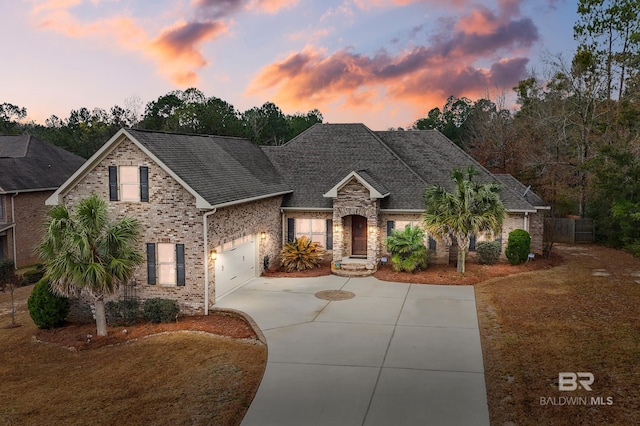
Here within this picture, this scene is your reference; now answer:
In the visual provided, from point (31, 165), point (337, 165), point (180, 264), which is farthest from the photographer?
point (31, 165)

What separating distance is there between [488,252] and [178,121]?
44.1 m

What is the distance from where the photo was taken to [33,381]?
11914mm

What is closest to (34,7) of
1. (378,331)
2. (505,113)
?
(378,331)

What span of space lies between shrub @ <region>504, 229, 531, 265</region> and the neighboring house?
82.5ft

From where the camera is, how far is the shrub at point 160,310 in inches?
625

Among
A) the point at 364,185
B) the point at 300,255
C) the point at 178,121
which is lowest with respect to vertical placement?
the point at 300,255

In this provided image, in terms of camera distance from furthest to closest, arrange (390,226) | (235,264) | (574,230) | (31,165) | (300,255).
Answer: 1. (31,165)
2. (574,230)
3. (390,226)
4. (300,255)
5. (235,264)

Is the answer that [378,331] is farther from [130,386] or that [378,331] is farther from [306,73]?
[306,73]

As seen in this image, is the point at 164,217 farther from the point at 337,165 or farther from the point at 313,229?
the point at 337,165

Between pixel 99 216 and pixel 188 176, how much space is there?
3148mm

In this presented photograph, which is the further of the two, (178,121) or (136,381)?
(178,121)

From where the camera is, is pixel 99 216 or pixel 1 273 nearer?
pixel 99 216

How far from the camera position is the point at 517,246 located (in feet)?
72.9


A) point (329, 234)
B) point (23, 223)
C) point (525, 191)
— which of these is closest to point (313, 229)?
point (329, 234)
